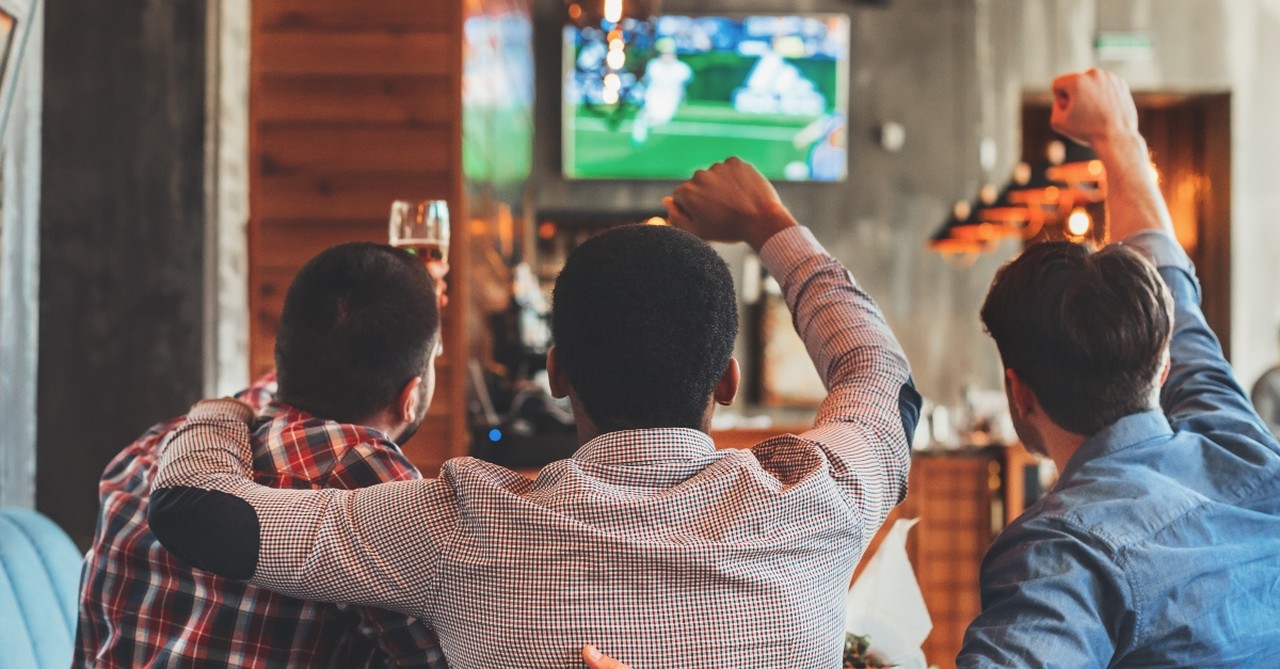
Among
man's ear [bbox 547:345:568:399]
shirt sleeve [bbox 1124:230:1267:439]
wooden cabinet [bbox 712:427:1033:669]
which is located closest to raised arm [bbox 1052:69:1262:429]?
shirt sleeve [bbox 1124:230:1267:439]

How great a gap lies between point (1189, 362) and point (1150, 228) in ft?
0.63

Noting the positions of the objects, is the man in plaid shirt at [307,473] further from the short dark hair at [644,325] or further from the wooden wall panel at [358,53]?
the wooden wall panel at [358,53]

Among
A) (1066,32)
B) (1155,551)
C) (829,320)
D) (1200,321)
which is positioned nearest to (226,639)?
(829,320)

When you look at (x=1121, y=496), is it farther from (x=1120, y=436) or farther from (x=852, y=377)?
(x=852, y=377)

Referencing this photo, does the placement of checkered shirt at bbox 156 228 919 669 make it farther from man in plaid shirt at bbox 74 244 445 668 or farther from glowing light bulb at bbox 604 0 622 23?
glowing light bulb at bbox 604 0 622 23

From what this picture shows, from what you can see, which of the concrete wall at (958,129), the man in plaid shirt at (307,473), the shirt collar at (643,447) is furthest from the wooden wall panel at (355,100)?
the concrete wall at (958,129)

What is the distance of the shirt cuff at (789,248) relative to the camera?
1.33m

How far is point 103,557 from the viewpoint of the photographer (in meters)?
1.41

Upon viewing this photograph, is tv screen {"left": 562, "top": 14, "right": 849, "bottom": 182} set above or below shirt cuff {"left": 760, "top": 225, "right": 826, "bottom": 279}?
above

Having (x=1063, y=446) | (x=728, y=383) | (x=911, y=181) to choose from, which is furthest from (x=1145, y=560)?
(x=911, y=181)

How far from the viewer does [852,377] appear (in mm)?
1241

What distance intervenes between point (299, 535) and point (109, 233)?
2.08 m

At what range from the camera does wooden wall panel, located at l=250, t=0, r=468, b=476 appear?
380 centimetres

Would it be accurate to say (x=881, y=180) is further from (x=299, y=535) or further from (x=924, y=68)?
(x=299, y=535)
